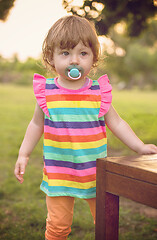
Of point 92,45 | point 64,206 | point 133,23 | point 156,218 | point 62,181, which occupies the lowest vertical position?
point 156,218

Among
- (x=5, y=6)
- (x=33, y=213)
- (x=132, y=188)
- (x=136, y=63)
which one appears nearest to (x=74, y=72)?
(x=132, y=188)

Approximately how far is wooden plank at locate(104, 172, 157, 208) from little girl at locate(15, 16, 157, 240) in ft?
1.09

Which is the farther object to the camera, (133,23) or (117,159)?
(133,23)

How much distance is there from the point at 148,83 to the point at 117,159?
43809mm

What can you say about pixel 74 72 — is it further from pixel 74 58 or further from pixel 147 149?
pixel 147 149

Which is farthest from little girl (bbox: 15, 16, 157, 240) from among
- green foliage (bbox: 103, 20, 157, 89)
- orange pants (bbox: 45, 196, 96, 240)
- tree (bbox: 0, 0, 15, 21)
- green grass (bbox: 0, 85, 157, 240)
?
green foliage (bbox: 103, 20, 157, 89)

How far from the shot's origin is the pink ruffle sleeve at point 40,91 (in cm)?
185

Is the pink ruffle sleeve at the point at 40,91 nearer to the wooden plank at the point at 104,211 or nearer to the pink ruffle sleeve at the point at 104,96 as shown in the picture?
the pink ruffle sleeve at the point at 104,96

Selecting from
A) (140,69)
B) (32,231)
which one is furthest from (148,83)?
(32,231)

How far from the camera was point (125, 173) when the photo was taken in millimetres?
1420

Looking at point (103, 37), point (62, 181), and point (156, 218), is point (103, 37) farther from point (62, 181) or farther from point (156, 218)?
point (156, 218)

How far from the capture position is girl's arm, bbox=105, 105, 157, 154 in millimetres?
1829

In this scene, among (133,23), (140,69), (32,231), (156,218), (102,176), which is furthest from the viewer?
(140,69)

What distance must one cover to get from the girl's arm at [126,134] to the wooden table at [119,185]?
0.20m
